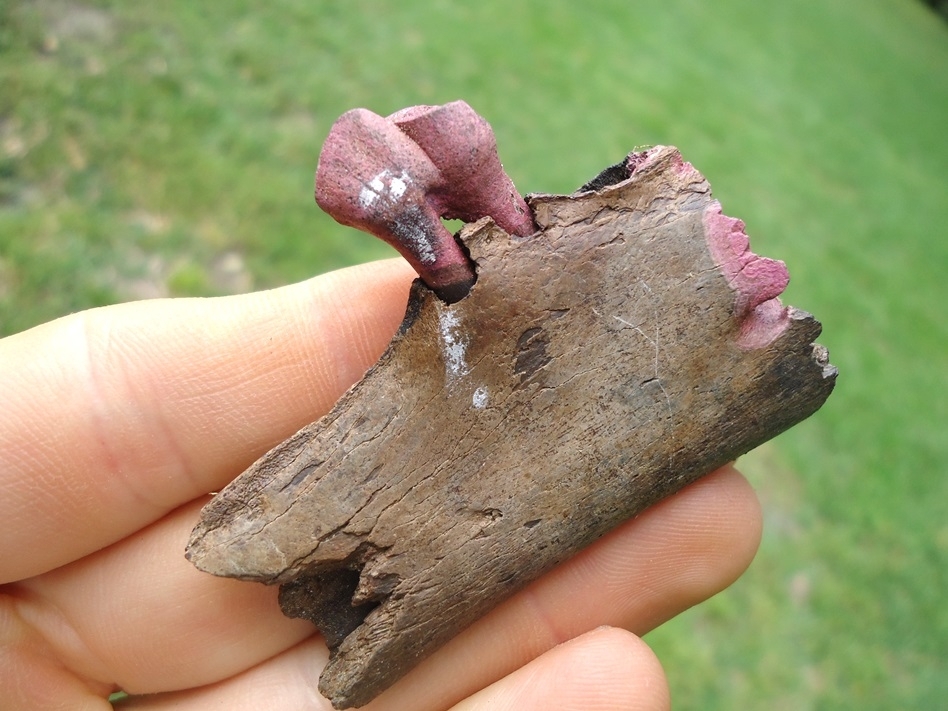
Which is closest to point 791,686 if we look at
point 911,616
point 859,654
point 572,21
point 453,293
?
point 859,654

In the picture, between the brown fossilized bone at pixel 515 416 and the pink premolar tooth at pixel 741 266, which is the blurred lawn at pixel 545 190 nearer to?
the brown fossilized bone at pixel 515 416

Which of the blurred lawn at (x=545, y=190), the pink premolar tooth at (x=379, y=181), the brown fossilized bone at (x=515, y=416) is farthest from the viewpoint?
the blurred lawn at (x=545, y=190)

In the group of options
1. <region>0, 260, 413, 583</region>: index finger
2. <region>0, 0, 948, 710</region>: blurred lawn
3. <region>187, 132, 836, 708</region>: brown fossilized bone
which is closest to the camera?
<region>187, 132, 836, 708</region>: brown fossilized bone

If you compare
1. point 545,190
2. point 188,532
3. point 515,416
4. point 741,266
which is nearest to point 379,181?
point 515,416

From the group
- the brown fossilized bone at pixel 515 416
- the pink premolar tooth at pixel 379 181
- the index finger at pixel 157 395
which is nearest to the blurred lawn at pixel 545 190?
the index finger at pixel 157 395

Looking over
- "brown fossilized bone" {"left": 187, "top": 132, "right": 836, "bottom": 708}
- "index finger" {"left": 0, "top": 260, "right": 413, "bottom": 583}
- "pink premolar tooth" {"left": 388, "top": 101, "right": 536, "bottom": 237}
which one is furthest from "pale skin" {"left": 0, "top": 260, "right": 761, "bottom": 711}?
"pink premolar tooth" {"left": 388, "top": 101, "right": 536, "bottom": 237}

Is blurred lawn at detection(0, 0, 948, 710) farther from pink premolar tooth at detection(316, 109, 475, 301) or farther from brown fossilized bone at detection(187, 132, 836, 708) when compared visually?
pink premolar tooth at detection(316, 109, 475, 301)
